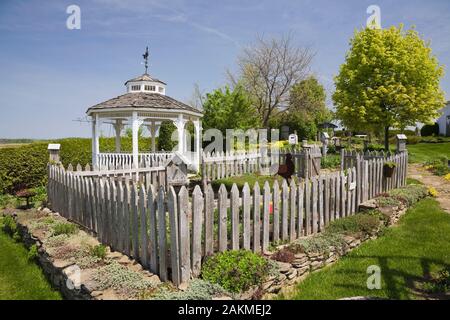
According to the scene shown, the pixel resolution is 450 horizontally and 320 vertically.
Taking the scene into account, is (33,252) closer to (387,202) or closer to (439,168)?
(387,202)

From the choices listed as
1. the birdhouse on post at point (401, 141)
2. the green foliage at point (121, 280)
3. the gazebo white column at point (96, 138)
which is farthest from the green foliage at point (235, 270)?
the gazebo white column at point (96, 138)

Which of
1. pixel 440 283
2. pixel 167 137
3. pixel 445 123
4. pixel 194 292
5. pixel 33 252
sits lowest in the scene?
pixel 440 283

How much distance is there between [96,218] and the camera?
227 inches

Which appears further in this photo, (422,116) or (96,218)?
(422,116)

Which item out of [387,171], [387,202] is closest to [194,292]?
[387,202]

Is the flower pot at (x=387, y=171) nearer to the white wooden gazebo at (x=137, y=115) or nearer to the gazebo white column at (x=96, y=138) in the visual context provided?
the white wooden gazebo at (x=137, y=115)

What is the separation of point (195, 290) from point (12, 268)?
12.4 ft

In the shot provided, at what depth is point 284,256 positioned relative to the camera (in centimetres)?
468

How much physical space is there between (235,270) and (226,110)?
20.9 metres

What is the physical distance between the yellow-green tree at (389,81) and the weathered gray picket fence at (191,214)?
37.1 feet

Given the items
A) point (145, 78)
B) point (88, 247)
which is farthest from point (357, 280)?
point (145, 78)

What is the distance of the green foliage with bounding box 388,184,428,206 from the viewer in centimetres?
835

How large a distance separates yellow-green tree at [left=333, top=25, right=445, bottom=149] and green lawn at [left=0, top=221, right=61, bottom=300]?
1671 cm
